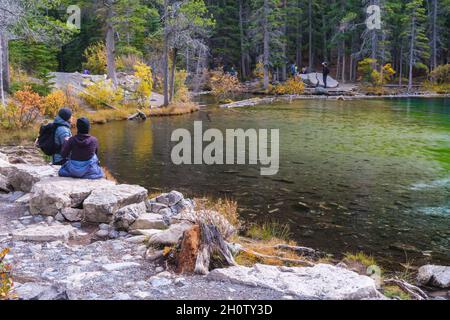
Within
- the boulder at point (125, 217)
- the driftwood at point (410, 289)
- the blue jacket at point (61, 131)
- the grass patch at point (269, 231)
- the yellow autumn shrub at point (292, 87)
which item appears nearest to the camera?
the driftwood at point (410, 289)

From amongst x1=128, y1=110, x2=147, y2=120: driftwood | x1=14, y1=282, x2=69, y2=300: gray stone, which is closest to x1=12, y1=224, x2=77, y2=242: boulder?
x1=14, y1=282, x2=69, y2=300: gray stone

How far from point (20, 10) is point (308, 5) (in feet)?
150

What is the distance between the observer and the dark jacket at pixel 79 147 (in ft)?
29.6

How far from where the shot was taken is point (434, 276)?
668 cm

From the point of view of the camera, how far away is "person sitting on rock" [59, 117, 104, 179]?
355 inches

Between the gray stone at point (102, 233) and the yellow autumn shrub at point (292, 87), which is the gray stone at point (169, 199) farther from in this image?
the yellow autumn shrub at point (292, 87)

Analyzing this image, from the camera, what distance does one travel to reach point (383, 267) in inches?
293

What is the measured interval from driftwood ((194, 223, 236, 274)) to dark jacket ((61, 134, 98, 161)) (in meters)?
3.94

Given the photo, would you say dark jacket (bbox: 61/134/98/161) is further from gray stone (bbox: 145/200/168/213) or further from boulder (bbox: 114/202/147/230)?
boulder (bbox: 114/202/147/230)

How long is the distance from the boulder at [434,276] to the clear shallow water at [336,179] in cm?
84

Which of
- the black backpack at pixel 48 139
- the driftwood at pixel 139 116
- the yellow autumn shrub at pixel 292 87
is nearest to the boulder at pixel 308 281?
the black backpack at pixel 48 139

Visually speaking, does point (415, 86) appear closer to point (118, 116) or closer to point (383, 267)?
point (118, 116)

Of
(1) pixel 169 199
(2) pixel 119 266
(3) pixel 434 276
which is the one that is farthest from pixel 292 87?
(2) pixel 119 266

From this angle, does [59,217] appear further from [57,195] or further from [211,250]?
[211,250]
